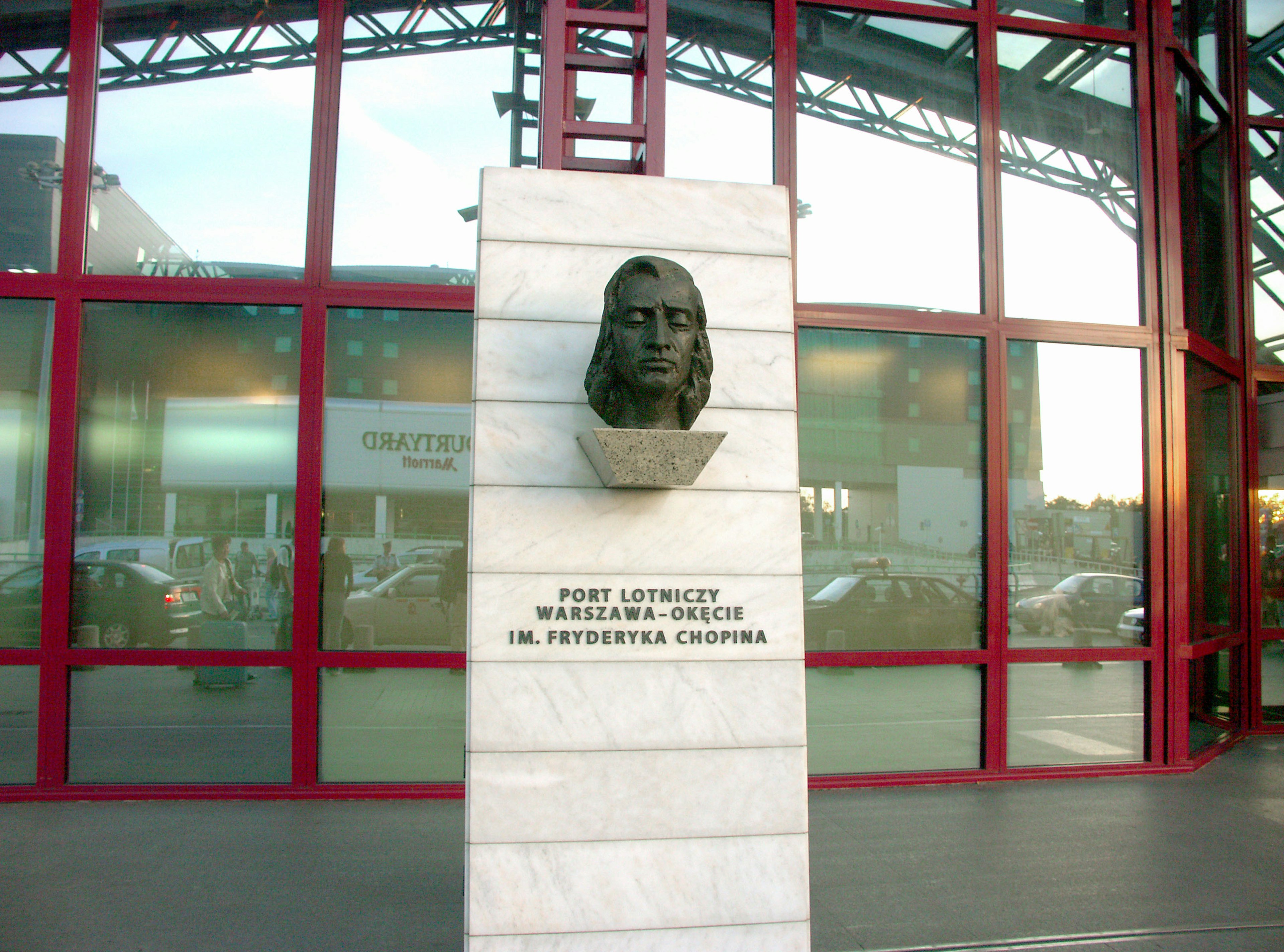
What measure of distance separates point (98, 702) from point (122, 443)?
6.01ft

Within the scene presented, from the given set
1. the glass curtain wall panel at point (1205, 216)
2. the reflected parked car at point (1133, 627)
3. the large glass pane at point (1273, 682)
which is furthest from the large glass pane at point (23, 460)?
the large glass pane at point (1273, 682)

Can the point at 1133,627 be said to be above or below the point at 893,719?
above

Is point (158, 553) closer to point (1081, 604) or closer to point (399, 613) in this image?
point (399, 613)

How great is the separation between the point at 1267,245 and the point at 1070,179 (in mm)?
2894

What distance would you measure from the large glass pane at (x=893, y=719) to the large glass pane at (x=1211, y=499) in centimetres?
237

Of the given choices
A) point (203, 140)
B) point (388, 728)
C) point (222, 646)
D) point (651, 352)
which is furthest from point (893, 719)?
point (203, 140)

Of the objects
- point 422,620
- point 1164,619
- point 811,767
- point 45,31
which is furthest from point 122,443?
point 1164,619

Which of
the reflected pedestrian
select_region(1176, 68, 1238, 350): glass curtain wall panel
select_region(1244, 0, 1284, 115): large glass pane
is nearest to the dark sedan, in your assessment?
the reflected pedestrian

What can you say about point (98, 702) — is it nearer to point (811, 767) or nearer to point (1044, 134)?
point (811, 767)

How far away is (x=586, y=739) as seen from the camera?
13.2 ft

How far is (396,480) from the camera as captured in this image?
654 centimetres

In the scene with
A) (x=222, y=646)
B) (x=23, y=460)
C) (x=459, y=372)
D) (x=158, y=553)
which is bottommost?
(x=222, y=646)

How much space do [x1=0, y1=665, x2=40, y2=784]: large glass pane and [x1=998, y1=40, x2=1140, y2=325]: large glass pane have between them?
7.98m

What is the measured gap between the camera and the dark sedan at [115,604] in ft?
20.6
